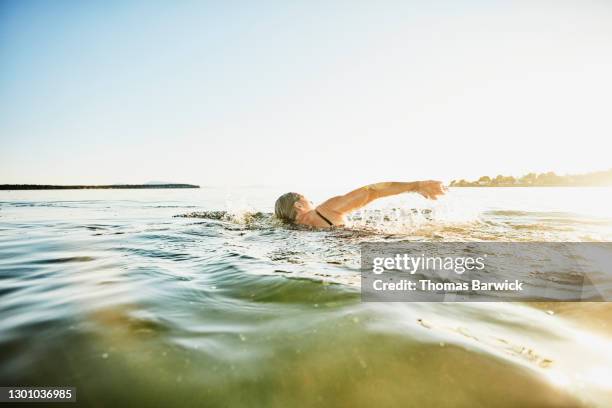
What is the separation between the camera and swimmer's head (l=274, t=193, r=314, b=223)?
787cm

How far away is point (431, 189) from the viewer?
19.4 ft

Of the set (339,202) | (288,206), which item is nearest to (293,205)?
(288,206)

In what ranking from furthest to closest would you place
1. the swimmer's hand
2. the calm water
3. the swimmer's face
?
the swimmer's face → the swimmer's hand → the calm water

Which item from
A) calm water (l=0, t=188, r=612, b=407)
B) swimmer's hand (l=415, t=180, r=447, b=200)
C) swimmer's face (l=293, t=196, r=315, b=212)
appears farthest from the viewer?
swimmer's face (l=293, t=196, r=315, b=212)

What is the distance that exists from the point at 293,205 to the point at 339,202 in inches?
55.0

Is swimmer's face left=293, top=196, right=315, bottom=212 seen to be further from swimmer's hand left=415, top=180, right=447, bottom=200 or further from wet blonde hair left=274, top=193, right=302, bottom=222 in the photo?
swimmer's hand left=415, top=180, right=447, bottom=200

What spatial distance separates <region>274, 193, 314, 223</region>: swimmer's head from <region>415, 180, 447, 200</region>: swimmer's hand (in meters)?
2.95

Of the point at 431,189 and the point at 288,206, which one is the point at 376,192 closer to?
the point at 431,189

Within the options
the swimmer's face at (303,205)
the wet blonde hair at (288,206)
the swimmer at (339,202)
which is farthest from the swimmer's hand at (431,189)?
the wet blonde hair at (288,206)

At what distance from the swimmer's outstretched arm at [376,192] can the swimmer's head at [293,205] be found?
647 millimetres

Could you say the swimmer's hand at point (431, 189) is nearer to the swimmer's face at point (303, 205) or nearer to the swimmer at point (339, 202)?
the swimmer at point (339, 202)

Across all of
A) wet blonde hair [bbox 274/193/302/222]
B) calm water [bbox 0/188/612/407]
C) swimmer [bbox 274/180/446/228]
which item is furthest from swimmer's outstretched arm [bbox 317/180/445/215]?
calm water [bbox 0/188/612/407]

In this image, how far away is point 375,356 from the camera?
195cm

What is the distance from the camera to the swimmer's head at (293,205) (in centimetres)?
787
